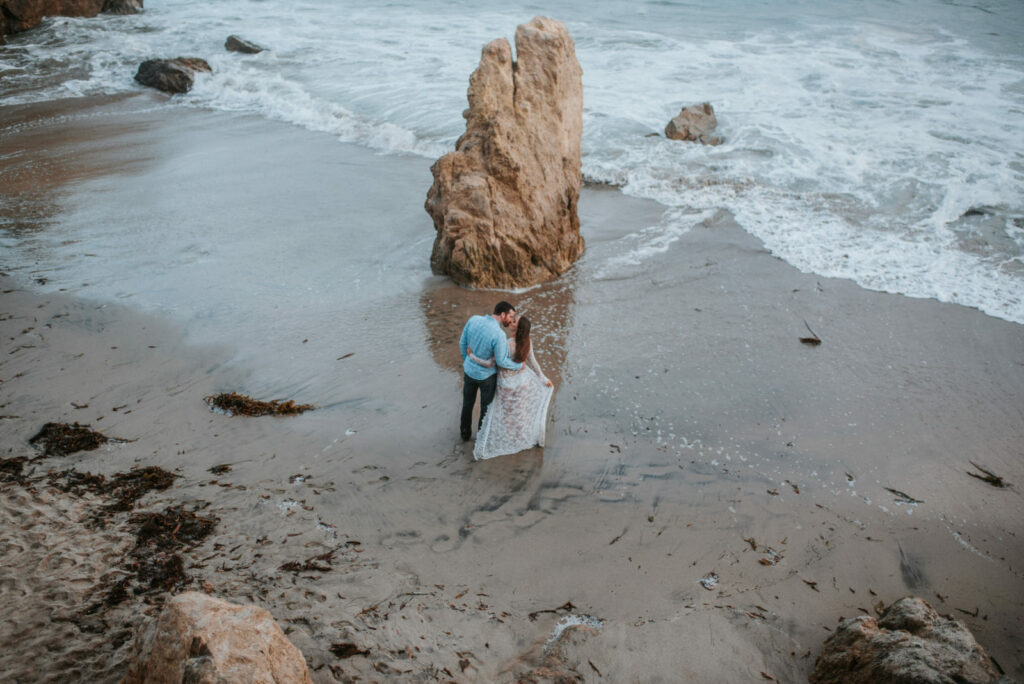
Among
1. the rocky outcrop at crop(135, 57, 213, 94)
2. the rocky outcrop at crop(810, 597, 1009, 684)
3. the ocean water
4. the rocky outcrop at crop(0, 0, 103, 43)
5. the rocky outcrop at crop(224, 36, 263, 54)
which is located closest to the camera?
the rocky outcrop at crop(810, 597, 1009, 684)

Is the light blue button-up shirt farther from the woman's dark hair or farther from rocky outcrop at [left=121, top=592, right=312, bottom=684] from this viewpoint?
rocky outcrop at [left=121, top=592, right=312, bottom=684]

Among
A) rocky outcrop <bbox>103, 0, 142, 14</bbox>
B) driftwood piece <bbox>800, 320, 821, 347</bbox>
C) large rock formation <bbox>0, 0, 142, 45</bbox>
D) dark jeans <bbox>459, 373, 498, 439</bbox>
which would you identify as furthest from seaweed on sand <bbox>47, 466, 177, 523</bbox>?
rocky outcrop <bbox>103, 0, 142, 14</bbox>

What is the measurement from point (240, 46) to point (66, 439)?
21.6m

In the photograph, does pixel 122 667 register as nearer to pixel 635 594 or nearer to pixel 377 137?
pixel 635 594

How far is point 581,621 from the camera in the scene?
4.31 meters

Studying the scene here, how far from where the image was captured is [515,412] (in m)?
5.73

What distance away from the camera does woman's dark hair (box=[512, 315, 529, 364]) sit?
5.50 meters

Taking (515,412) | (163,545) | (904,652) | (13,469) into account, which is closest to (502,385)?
(515,412)

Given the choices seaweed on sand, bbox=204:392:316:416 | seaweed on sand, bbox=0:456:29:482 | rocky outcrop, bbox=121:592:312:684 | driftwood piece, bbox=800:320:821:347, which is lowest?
seaweed on sand, bbox=204:392:316:416

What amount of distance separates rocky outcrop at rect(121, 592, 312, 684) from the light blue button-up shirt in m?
2.93

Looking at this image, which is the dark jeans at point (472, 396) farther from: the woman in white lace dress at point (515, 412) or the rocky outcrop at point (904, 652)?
the rocky outcrop at point (904, 652)

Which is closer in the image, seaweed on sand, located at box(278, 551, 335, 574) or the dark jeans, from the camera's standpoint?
seaweed on sand, located at box(278, 551, 335, 574)

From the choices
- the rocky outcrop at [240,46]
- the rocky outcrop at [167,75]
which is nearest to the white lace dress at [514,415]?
the rocky outcrop at [167,75]

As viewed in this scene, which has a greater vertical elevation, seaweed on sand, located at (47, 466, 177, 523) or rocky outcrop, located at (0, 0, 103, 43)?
rocky outcrop, located at (0, 0, 103, 43)
